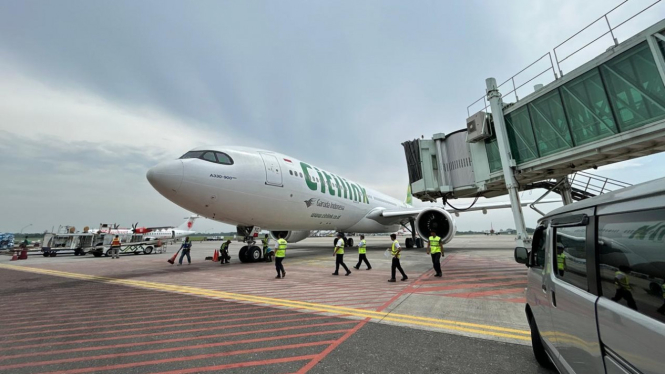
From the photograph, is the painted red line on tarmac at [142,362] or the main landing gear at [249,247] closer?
the painted red line on tarmac at [142,362]

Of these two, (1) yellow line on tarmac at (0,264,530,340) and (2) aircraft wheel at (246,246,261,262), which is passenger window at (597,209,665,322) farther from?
(2) aircraft wheel at (246,246,261,262)

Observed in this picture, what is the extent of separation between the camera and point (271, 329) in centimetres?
392

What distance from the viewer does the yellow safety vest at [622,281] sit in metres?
1.44

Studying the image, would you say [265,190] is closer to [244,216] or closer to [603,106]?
[244,216]

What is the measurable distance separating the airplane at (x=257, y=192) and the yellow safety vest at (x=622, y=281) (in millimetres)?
7855

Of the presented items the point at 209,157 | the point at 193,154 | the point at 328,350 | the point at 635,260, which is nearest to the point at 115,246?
the point at 193,154

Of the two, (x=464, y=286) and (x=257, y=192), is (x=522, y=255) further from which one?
(x=257, y=192)

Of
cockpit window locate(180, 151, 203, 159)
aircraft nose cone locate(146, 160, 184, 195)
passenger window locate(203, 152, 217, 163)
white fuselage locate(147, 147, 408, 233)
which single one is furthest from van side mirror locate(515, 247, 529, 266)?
cockpit window locate(180, 151, 203, 159)

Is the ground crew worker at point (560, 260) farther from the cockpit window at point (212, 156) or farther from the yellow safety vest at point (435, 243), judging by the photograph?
the cockpit window at point (212, 156)

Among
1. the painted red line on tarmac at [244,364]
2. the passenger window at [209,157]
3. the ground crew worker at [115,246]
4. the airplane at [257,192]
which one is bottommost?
the painted red line on tarmac at [244,364]

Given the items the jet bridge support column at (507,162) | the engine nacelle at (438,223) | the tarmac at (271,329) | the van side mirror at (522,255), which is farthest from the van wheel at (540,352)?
the engine nacelle at (438,223)

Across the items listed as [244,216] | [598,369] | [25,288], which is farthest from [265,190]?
[598,369]

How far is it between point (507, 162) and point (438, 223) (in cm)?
537

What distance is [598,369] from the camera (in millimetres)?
1563
